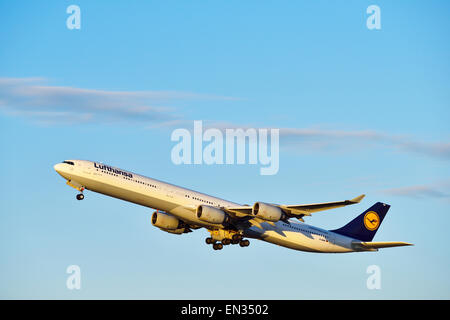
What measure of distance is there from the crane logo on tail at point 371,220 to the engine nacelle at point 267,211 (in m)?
16.4

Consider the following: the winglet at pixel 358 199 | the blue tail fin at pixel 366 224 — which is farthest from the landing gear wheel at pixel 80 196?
the blue tail fin at pixel 366 224

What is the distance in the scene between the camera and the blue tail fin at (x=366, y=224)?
79312mm

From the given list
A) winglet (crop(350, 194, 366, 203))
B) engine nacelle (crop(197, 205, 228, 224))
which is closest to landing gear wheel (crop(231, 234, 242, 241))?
engine nacelle (crop(197, 205, 228, 224))

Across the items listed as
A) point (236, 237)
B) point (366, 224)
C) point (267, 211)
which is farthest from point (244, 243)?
point (366, 224)

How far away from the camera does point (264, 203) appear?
67125 mm

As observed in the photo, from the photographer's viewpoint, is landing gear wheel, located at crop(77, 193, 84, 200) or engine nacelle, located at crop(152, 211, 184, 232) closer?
landing gear wheel, located at crop(77, 193, 84, 200)

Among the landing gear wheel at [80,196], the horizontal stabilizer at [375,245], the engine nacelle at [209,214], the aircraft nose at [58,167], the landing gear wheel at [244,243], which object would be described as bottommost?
the horizontal stabilizer at [375,245]

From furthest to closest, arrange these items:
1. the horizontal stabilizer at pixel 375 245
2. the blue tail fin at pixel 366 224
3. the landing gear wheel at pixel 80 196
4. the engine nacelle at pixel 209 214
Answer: the blue tail fin at pixel 366 224 → the horizontal stabilizer at pixel 375 245 → the engine nacelle at pixel 209 214 → the landing gear wheel at pixel 80 196

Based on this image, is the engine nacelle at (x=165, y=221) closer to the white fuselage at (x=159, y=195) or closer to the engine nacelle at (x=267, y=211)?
the white fuselage at (x=159, y=195)

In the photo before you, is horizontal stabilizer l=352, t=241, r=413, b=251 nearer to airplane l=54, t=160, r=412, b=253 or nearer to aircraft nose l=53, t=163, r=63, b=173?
airplane l=54, t=160, r=412, b=253

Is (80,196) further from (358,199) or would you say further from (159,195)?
(358,199)

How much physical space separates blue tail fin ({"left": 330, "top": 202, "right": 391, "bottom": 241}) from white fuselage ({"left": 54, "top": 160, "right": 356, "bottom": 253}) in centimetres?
661

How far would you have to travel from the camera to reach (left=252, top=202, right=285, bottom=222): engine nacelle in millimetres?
66625
